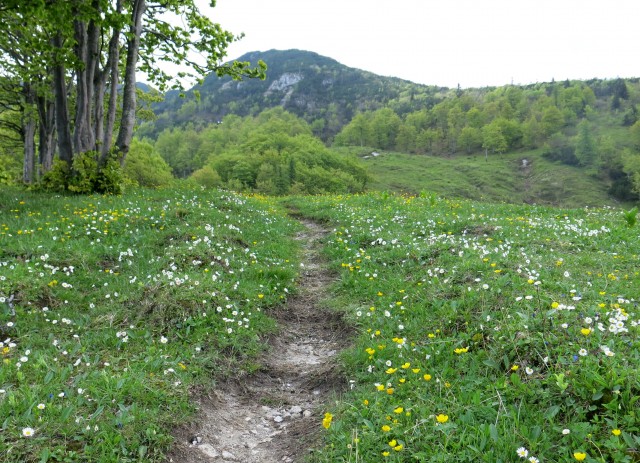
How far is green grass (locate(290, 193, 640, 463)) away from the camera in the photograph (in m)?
3.28

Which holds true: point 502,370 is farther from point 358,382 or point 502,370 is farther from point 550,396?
point 358,382

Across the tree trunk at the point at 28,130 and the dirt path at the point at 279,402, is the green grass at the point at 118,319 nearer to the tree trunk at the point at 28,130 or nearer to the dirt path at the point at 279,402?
the dirt path at the point at 279,402

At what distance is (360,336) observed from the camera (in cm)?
607

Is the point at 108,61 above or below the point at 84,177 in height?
above

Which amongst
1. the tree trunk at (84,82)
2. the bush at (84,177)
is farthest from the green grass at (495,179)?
the bush at (84,177)

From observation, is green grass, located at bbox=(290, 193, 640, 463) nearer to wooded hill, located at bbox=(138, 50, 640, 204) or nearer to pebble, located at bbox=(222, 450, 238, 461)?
pebble, located at bbox=(222, 450, 238, 461)

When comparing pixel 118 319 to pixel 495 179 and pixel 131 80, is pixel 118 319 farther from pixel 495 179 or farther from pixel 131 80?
pixel 495 179

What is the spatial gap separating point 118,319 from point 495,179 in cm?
12168

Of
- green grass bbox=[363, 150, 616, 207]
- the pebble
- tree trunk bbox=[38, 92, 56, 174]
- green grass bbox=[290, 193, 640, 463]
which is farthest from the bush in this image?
green grass bbox=[363, 150, 616, 207]

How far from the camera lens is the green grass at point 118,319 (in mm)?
3670

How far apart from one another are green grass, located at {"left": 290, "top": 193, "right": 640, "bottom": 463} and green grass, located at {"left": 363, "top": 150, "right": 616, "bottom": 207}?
88.4 meters

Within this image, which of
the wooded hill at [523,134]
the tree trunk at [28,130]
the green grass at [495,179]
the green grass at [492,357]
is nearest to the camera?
the green grass at [492,357]

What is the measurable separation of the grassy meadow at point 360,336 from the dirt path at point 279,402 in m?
0.23

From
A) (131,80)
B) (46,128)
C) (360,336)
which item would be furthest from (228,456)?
(46,128)
